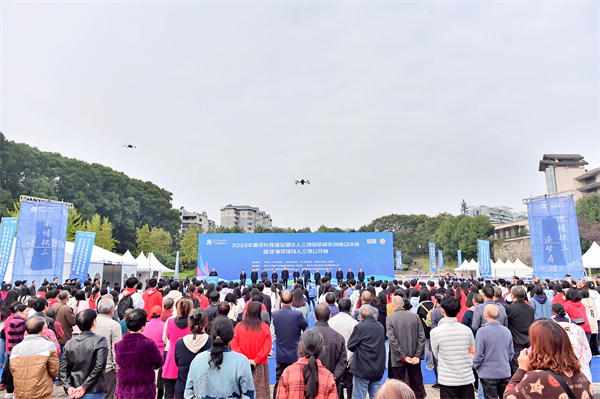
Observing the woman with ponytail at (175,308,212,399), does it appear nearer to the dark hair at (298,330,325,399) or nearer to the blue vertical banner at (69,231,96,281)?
the dark hair at (298,330,325,399)

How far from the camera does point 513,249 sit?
3509 cm

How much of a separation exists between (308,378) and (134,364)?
1.39m

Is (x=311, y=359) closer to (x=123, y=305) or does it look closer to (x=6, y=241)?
(x=123, y=305)

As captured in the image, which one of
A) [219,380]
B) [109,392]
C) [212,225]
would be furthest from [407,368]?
[212,225]

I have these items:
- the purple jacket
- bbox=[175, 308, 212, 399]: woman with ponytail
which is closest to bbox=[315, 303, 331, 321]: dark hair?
bbox=[175, 308, 212, 399]: woman with ponytail

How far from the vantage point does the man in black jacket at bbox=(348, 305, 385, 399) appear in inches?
119

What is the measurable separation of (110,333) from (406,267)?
120 ft

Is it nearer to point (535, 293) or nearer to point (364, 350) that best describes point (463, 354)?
point (364, 350)

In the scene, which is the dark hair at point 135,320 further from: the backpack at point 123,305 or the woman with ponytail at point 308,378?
the backpack at point 123,305

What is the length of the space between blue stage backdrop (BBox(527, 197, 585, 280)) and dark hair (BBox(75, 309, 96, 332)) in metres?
12.4

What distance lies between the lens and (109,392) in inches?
118

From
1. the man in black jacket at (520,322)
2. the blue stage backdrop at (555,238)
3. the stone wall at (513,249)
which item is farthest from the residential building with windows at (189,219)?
the man in black jacket at (520,322)

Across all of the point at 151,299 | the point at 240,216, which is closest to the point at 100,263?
the point at 151,299

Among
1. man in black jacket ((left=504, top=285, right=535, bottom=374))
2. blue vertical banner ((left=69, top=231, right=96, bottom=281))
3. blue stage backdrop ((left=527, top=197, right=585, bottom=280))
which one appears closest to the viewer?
man in black jacket ((left=504, top=285, right=535, bottom=374))
